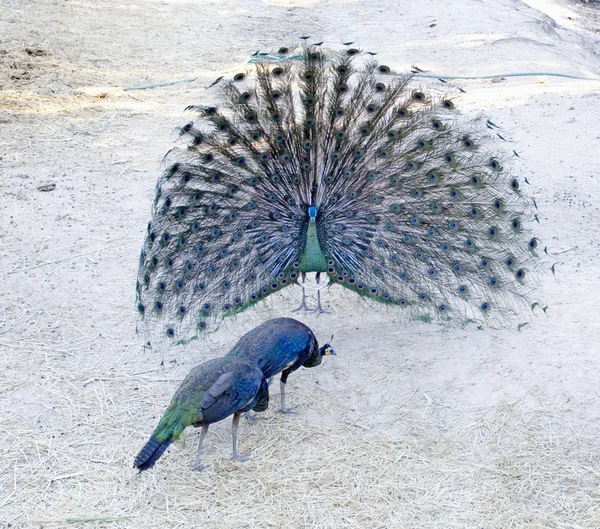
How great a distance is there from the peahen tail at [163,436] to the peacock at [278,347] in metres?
0.54

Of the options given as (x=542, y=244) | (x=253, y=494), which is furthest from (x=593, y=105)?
(x=253, y=494)

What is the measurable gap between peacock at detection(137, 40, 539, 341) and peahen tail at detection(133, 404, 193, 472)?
46.7 inches

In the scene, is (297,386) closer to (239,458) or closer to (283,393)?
(283,393)

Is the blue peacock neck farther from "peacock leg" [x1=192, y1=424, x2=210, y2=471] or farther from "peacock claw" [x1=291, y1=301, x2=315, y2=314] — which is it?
"peacock leg" [x1=192, y1=424, x2=210, y2=471]

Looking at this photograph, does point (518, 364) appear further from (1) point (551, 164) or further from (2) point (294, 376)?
(1) point (551, 164)

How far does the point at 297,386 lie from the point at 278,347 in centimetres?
76

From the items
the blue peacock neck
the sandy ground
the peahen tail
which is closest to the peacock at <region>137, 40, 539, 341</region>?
the blue peacock neck

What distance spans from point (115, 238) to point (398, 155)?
2977 millimetres

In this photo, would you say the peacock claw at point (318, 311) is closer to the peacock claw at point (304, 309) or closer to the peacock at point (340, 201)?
the peacock claw at point (304, 309)

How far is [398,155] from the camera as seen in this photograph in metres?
5.58

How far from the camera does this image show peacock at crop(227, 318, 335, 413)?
4684mm

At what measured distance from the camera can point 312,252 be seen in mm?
5477

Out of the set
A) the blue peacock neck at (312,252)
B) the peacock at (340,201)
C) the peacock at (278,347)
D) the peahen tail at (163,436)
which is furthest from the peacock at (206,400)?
the blue peacock neck at (312,252)

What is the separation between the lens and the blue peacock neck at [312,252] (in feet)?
18.0
